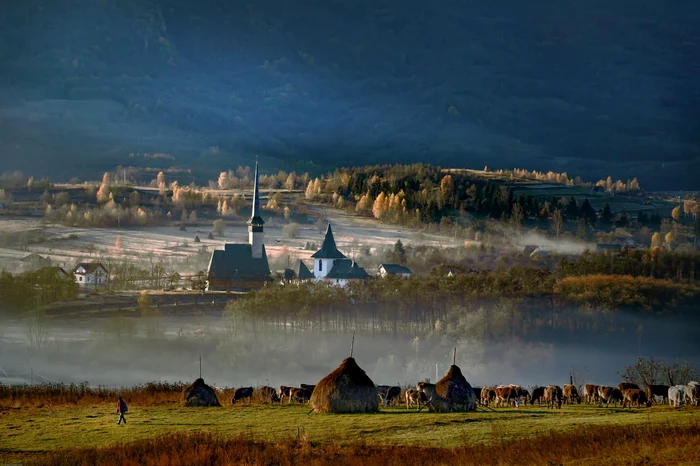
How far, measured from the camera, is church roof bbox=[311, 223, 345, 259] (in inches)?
6068

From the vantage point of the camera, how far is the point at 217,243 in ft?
537

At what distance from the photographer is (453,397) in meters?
53.5

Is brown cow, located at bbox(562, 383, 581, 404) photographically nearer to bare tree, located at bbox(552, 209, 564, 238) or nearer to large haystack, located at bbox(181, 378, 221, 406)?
large haystack, located at bbox(181, 378, 221, 406)

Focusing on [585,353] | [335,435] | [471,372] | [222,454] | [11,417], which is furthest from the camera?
[585,353]

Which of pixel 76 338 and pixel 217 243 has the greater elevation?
pixel 217 243

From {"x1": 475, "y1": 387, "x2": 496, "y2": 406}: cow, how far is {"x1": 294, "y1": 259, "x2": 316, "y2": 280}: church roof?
89.2 metres

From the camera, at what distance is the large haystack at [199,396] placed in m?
56.8

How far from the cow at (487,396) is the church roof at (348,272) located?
280 ft

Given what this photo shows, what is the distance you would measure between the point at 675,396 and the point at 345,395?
19.0m

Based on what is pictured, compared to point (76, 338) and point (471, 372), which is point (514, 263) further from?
point (76, 338)

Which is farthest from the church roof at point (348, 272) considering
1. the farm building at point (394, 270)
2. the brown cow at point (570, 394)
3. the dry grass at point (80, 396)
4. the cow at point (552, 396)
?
the cow at point (552, 396)

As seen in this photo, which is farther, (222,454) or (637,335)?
(637,335)

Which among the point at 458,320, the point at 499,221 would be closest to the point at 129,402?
the point at 458,320

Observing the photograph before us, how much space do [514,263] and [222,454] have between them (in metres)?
125
